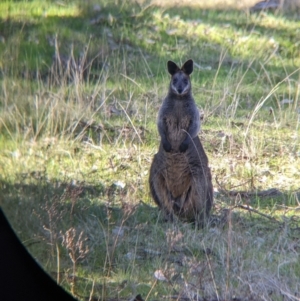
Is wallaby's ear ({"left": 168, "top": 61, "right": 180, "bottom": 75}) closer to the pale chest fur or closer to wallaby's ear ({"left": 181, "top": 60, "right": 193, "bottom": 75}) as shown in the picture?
wallaby's ear ({"left": 181, "top": 60, "right": 193, "bottom": 75})

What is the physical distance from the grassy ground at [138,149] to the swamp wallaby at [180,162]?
17cm

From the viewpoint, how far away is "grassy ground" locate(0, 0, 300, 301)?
464 centimetres

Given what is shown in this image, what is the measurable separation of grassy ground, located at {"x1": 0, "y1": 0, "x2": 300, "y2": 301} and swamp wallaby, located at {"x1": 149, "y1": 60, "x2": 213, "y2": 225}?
0.17 metres

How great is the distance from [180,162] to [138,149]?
64 cm

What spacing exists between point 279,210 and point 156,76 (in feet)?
7.56

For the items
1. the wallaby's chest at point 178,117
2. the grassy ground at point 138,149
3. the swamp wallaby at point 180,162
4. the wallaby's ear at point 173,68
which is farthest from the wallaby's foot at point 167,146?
the wallaby's ear at point 173,68

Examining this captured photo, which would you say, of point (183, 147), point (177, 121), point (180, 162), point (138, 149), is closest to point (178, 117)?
point (177, 121)

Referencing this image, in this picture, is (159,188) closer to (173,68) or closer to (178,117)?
(178,117)

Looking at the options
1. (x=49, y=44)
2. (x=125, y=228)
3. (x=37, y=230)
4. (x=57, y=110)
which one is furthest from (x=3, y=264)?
(x=49, y=44)

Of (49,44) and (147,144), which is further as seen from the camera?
(49,44)

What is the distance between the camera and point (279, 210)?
19.0 feet

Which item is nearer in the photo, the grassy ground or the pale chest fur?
the grassy ground

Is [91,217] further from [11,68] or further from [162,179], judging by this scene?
[11,68]

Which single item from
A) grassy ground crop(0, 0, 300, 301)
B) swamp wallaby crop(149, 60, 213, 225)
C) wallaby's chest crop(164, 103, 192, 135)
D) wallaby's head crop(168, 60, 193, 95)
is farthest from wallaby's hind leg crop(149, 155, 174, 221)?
wallaby's head crop(168, 60, 193, 95)
